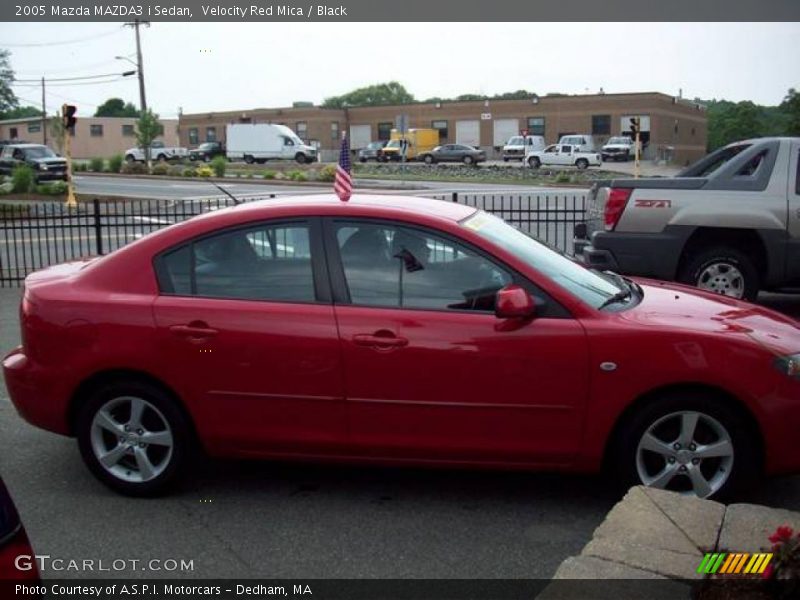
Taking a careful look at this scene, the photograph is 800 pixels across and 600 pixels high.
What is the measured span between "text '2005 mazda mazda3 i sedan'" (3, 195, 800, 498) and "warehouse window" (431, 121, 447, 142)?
74.1 m

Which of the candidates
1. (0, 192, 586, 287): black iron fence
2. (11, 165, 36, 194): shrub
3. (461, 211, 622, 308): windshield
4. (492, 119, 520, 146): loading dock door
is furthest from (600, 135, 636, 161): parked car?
(461, 211, 622, 308): windshield

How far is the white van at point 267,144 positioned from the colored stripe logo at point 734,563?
2169 inches

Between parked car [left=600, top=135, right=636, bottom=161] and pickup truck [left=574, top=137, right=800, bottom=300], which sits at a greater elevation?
parked car [left=600, top=135, right=636, bottom=161]

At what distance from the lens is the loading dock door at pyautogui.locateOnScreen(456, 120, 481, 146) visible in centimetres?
7562

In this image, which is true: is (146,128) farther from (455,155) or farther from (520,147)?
(520,147)

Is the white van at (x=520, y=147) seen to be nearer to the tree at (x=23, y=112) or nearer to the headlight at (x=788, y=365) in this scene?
the headlight at (x=788, y=365)

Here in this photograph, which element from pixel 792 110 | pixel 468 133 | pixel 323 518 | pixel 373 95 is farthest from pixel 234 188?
pixel 373 95

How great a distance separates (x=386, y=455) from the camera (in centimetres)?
435

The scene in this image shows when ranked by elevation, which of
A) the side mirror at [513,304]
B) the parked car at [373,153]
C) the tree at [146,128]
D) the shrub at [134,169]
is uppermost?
the tree at [146,128]

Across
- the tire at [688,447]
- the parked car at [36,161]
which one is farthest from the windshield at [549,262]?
the parked car at [36,161]

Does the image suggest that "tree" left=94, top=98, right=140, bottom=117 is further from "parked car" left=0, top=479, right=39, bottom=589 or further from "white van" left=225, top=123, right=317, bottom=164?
"parked car" left=0, top=479, right=39, bottom=589

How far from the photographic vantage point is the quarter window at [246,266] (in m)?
4.43

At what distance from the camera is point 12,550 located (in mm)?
2527

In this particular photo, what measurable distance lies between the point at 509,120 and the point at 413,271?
7219cm
